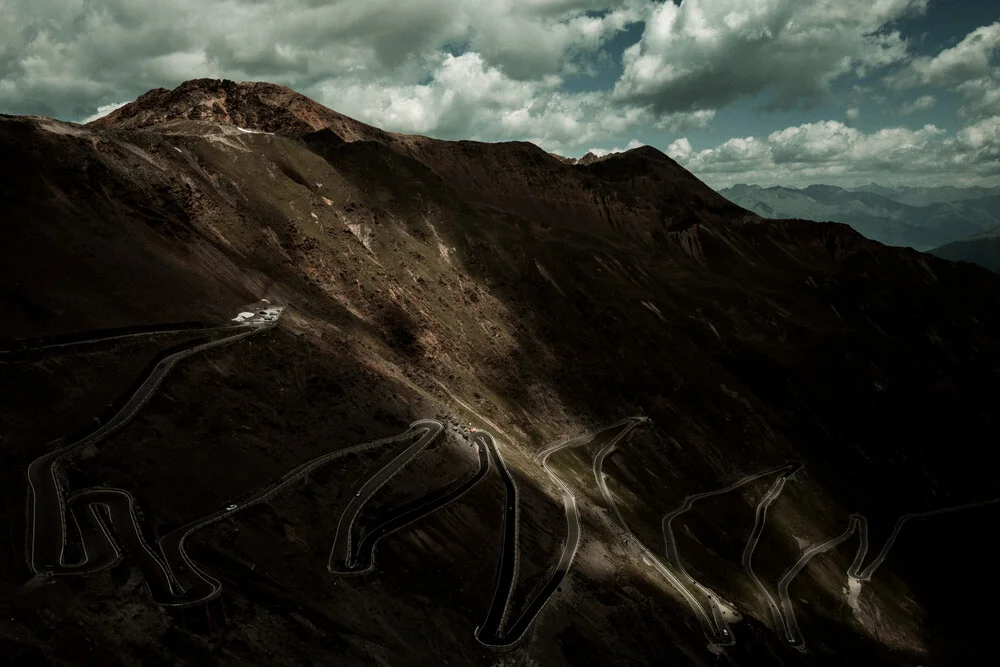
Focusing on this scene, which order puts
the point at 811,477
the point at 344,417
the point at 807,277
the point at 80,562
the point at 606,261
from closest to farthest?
the point at 80,562
the point at 344,417
the point at 811,477
the point at 606,261
the point at 807,277

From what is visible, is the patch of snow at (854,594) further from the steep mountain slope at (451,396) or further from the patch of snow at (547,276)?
the patch of snow at (547,276)

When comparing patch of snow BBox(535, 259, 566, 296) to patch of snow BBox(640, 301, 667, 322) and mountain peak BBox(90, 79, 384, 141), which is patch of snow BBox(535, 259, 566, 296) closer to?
patch of snow BBox(640, 301, 667, 322)

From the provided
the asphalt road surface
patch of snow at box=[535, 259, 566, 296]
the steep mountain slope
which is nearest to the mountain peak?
the steep mountain slope

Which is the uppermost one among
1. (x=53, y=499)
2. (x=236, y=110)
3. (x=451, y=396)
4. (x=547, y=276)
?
(x=236, y=110)

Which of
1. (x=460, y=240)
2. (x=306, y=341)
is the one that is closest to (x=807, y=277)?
(x=460, y=240)

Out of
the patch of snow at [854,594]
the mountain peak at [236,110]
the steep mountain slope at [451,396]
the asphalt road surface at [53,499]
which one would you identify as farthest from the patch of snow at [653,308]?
the asphalt road surface at [53,499]

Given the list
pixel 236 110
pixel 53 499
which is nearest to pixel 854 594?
pixel 53 499

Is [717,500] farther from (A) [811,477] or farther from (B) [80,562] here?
(B) [80,562]

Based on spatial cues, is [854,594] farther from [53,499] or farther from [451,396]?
[53,499]
